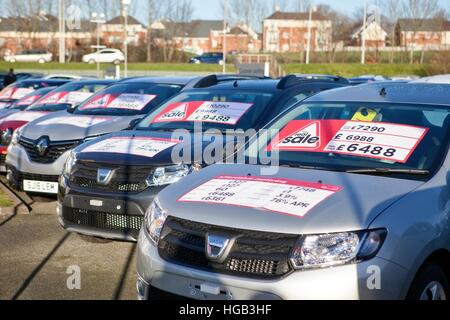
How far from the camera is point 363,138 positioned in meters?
4.59

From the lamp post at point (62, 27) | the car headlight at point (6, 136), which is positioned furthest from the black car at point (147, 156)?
the lamp post at point (62, 27)

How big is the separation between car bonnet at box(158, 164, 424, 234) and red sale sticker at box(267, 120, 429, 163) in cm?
34

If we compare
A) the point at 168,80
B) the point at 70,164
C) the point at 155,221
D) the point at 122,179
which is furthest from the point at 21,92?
the point at 155,221

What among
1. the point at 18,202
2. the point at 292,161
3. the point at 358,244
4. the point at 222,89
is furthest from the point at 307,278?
the point at 18,202

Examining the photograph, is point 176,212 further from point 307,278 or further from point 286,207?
point 307,278

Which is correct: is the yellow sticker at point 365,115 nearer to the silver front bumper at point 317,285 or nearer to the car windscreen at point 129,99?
the silver front bumper at point 317,285

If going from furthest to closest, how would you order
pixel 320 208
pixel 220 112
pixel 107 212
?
pixel 220 112 < pixel 107 212 < pixel 320 208

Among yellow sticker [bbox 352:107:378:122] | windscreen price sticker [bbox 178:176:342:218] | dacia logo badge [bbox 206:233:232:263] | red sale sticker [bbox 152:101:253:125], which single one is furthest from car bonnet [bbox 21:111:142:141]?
dacia logo badge [bbox 206:233:232:263]

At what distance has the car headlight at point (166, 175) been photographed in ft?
18.9

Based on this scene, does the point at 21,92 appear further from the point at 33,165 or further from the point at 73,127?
the point at 33,165

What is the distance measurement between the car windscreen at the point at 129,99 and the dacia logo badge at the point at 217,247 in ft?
17.1

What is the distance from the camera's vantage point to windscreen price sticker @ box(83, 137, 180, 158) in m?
6.06

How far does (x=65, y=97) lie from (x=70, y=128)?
3.41 m

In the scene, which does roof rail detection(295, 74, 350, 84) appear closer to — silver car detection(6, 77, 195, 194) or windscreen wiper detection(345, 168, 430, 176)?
silver car detection(6, 77, 195, 194)
